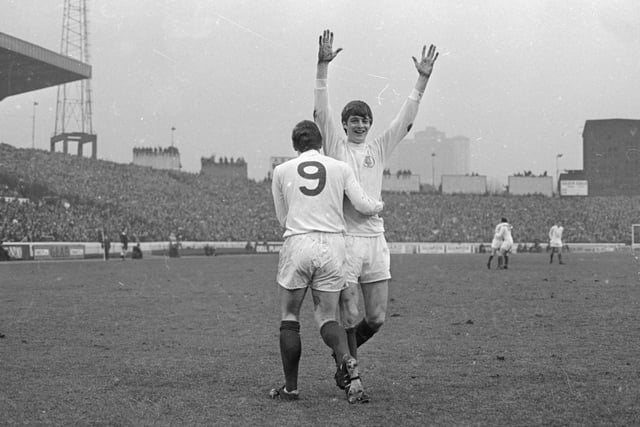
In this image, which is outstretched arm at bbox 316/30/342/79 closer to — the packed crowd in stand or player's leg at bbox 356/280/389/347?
player's leg at bbox 356/280/389/347

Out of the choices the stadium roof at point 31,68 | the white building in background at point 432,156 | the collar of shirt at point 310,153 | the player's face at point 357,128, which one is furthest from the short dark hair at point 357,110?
the white building in background at point 432,156

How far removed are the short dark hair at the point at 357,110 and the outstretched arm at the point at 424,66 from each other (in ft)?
1.80

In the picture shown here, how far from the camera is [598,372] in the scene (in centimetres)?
647

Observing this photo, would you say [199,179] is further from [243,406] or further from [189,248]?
[243,406]

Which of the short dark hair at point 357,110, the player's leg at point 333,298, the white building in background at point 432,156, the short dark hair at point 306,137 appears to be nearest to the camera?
the player's leg at point 333,298

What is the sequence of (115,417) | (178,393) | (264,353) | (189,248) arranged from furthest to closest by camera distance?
(189,248) < (264,353) < (178,393) < (115,417)

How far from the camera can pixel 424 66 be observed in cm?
638

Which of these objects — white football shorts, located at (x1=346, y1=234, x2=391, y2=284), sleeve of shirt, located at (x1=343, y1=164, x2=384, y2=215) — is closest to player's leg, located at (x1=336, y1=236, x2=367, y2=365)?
white football shorts, located at (x1=346, y1=234, x2=391, y2=284)

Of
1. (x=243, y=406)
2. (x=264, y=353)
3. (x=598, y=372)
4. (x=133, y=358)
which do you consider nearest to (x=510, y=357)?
(x=598, y=372)

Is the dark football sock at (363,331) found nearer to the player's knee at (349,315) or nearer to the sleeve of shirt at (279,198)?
the player's knee at (349,315)

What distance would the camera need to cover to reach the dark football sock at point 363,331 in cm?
615

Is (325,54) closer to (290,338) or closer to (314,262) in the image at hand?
(314,262)

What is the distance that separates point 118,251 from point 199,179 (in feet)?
80.7

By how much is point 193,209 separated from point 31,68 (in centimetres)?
1663
